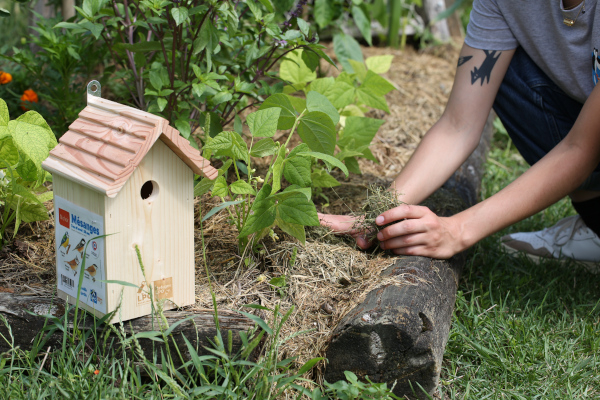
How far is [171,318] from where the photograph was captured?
1359 mm

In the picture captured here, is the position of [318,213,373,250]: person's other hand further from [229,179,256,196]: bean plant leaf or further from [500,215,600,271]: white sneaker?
[500,215,600,271]: white sneaker

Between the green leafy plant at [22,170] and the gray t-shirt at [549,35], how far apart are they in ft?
4.86

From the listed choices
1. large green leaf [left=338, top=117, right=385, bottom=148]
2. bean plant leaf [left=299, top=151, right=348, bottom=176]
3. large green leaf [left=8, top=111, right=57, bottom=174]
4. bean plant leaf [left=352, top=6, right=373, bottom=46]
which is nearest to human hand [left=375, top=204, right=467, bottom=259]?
Result: bean plant leaf [left=299, top=151, right=348, bottom=176]

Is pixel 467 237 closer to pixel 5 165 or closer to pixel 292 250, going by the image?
pixel 292 250


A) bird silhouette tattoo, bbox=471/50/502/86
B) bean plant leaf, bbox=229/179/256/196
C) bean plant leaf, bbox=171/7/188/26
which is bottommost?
bean plant leaf, bbox=229/179/256/196

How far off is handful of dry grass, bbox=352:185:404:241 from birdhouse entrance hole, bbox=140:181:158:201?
667mm

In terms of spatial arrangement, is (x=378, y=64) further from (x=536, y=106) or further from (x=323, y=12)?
(x=536, y=106)

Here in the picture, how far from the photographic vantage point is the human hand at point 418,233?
5.26 feet

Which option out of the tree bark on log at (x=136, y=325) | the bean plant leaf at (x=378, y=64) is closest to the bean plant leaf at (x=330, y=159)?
the tree bark on log at (x=136, y=325)

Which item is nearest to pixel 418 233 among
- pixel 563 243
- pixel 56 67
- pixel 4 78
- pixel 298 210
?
pixel 298 210

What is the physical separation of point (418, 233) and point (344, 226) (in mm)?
248

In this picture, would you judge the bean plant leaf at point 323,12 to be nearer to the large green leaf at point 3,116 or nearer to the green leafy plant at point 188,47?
the green leafy plant at point 188,47

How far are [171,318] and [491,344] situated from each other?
941mm

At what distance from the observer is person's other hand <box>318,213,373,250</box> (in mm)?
1735
